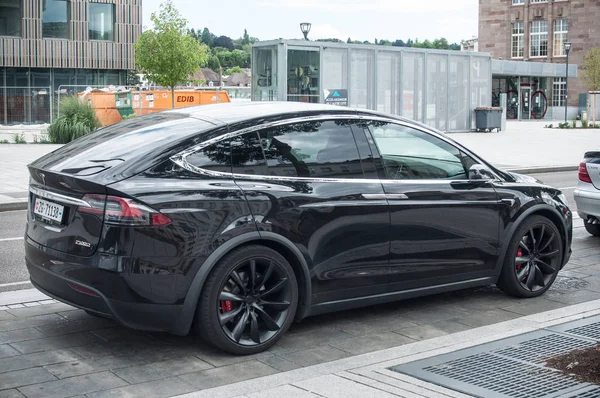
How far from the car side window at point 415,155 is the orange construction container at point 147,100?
28.7 metres

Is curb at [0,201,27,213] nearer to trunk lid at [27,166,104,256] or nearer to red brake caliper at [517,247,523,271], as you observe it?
trunk lid at [27,166,104,256]

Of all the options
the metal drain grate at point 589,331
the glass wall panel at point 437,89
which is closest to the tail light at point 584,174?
the metal drain grate at point 589,331

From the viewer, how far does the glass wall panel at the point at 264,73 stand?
2986 centimetres

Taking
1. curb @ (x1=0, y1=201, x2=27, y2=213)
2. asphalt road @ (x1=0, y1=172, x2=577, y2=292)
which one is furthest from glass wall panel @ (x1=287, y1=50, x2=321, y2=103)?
curb @ (x1=0, y1=201, x2=27, y2=213)

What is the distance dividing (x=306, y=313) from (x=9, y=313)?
2320 millimetres

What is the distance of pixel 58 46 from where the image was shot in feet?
160

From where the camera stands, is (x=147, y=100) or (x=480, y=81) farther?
(x=147, y=100)

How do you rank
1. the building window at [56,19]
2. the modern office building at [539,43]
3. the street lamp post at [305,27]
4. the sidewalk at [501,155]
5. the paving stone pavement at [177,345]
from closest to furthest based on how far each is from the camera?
1. the paving stone pavement at [177,345]
2. the sidewalk at [501,155]
3. the street lamp post at [305,27]
4. the building window at [56,19]
5. the modern office building at [539,43]

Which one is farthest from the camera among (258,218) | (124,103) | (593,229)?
(124,103)

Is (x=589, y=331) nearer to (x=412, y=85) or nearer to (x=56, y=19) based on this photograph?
(x=412, y=85)

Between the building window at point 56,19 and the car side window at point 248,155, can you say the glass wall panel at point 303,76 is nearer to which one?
the building window at point 56,19

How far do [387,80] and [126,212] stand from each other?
28.6 meters

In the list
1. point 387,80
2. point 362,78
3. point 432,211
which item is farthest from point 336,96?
point 432,211

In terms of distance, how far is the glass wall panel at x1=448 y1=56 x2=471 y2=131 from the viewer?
35344 mm
